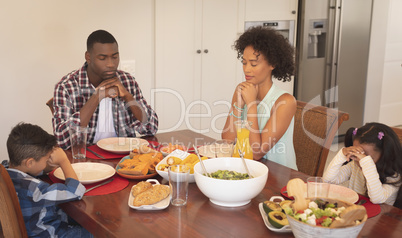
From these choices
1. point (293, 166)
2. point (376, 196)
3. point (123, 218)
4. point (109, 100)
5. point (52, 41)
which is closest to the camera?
point (123, 218)

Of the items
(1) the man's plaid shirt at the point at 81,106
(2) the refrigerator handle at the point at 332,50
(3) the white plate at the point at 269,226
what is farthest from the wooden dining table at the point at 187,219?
(2) the refrigerator handle at the point at 332,50

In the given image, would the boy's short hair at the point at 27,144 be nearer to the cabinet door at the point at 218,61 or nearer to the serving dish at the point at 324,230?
the serving dish at the point at 324,230

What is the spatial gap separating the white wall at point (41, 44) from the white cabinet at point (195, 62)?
0.37 meters

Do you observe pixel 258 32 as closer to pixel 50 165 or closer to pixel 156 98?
pixel 50 165

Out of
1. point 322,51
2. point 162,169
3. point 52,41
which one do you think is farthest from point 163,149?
point 322,51

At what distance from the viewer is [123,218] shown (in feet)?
4.75

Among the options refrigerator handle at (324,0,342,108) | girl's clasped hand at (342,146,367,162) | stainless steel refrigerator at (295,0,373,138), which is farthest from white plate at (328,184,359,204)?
refrigerator handle at (324,0,342,108)

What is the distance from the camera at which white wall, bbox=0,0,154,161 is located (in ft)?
9.63

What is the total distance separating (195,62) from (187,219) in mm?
2476

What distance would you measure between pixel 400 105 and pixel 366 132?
11.4ft

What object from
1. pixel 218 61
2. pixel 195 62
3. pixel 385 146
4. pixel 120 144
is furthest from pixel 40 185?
pixel 218 61

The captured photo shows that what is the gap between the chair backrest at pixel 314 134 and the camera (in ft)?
7.22

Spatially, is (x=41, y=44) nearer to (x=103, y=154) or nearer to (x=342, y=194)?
(x=103, y=154)

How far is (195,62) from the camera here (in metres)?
3.79
